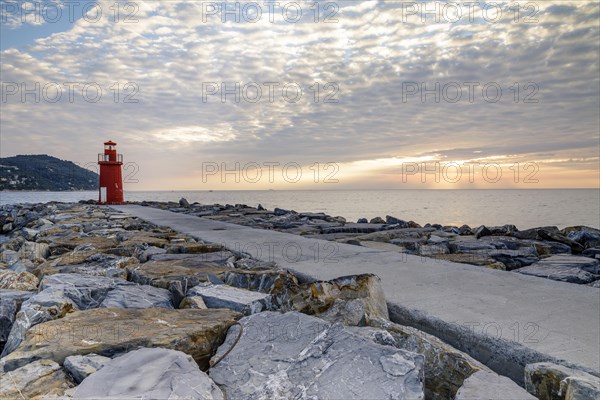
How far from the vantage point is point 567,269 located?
3408 mm

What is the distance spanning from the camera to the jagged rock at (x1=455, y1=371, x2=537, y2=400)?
1.38 metres

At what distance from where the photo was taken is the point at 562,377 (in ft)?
4.73

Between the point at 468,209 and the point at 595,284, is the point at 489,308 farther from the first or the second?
the point at 468,209

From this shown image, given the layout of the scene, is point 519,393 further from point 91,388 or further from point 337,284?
point 91,388

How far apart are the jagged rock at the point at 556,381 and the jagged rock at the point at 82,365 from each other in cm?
155


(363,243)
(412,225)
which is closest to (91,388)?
(363,243)

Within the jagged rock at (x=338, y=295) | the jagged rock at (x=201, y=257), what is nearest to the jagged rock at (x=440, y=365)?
the jagged rock at (x=338, y=295)

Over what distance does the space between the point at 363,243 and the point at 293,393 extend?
407cm

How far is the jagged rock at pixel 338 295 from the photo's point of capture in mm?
2203

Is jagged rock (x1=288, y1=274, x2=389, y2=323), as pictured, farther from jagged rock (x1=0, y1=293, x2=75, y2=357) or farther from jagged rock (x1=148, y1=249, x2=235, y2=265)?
jagged rock (x1=148, y1=249, x2=235, y2=265)

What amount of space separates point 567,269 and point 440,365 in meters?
2.32

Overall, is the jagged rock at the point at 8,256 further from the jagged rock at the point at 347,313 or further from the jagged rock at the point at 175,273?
the jagged rock at the point at 347,313

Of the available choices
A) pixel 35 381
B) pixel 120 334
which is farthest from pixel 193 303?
pixel 35 381

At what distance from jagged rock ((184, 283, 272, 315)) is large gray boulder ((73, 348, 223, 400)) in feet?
2.24
